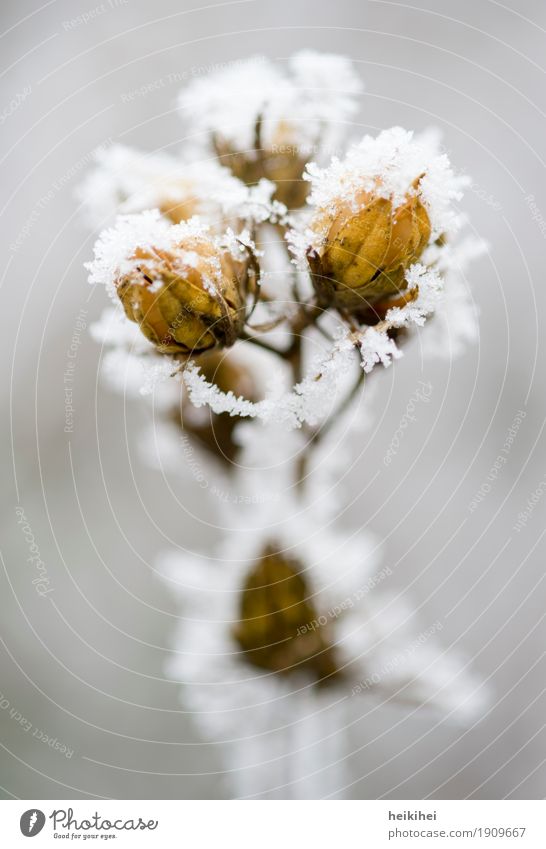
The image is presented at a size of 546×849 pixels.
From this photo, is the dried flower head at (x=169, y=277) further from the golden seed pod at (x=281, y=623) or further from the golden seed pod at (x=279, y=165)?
the golden seed pod at (x=281, y=623)

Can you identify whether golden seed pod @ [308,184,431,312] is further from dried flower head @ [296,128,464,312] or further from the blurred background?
the blurred background

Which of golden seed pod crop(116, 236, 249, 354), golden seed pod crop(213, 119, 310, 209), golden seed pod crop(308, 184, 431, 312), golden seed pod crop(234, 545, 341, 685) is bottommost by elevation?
golden seed pod crop(234, 545, 341, 685)

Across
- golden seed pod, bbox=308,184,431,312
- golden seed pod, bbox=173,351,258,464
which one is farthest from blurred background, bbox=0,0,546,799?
golden seed pod, bbox=308,184,431,312

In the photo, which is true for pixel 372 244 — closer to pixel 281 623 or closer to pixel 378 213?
pixel 378 213
